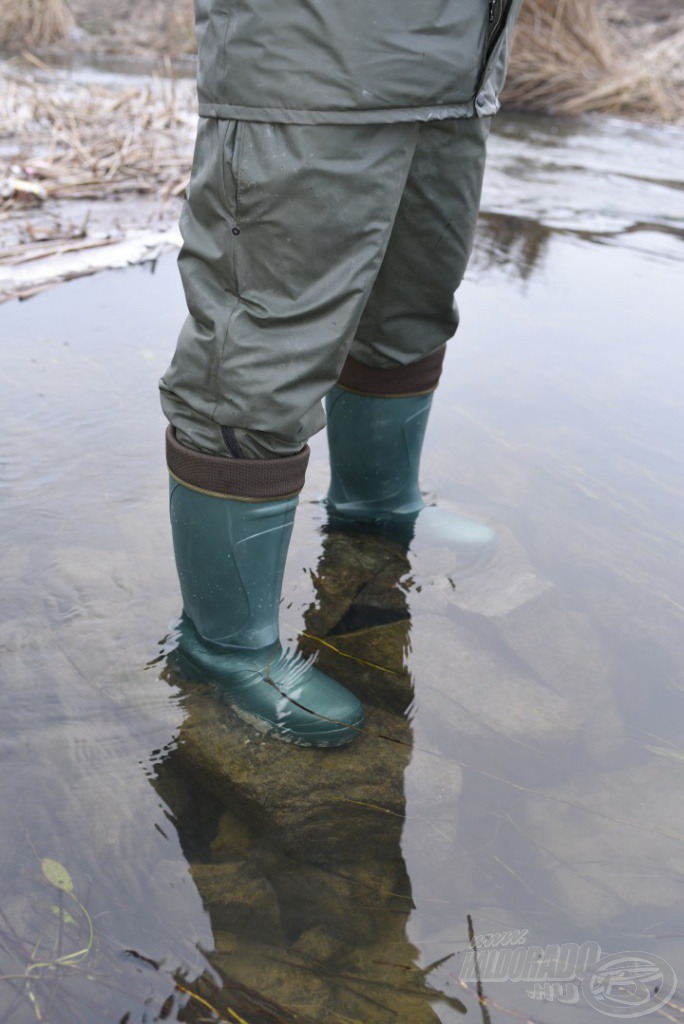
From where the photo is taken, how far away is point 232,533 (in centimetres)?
131

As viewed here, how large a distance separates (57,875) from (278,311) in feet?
2.40

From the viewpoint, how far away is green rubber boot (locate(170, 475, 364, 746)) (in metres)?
1.31

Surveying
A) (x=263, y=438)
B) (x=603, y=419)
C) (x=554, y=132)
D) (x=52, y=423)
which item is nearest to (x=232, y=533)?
(x=263, y=438)

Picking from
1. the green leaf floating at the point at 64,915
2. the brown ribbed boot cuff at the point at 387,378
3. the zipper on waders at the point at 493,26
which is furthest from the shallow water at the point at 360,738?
the zipper on waders at the point at 493,26

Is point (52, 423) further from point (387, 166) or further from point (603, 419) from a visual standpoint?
point (603, 419)

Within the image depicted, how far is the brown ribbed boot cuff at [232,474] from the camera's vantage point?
1.27 meters

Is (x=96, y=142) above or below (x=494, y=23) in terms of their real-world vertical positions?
below

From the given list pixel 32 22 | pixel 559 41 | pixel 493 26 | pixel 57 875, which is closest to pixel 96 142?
pixel 493 26

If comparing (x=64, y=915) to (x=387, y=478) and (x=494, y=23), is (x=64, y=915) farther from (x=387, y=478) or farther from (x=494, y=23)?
(x=494, y=23)

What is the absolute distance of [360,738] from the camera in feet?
4.36

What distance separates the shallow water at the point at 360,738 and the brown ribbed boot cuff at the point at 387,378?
0.98 ft

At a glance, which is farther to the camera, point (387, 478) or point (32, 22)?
point (32, 22)

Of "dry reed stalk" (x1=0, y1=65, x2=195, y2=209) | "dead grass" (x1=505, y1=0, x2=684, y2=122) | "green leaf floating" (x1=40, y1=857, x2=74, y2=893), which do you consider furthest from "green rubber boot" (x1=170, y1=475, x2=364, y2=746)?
"dead grass" (x1=505, y1=0, x2=684, y2=122)

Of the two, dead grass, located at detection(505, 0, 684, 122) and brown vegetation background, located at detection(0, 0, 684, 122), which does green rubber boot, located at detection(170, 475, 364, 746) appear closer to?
brown vegetation background, located at detection(0, 0, 684, 122)
